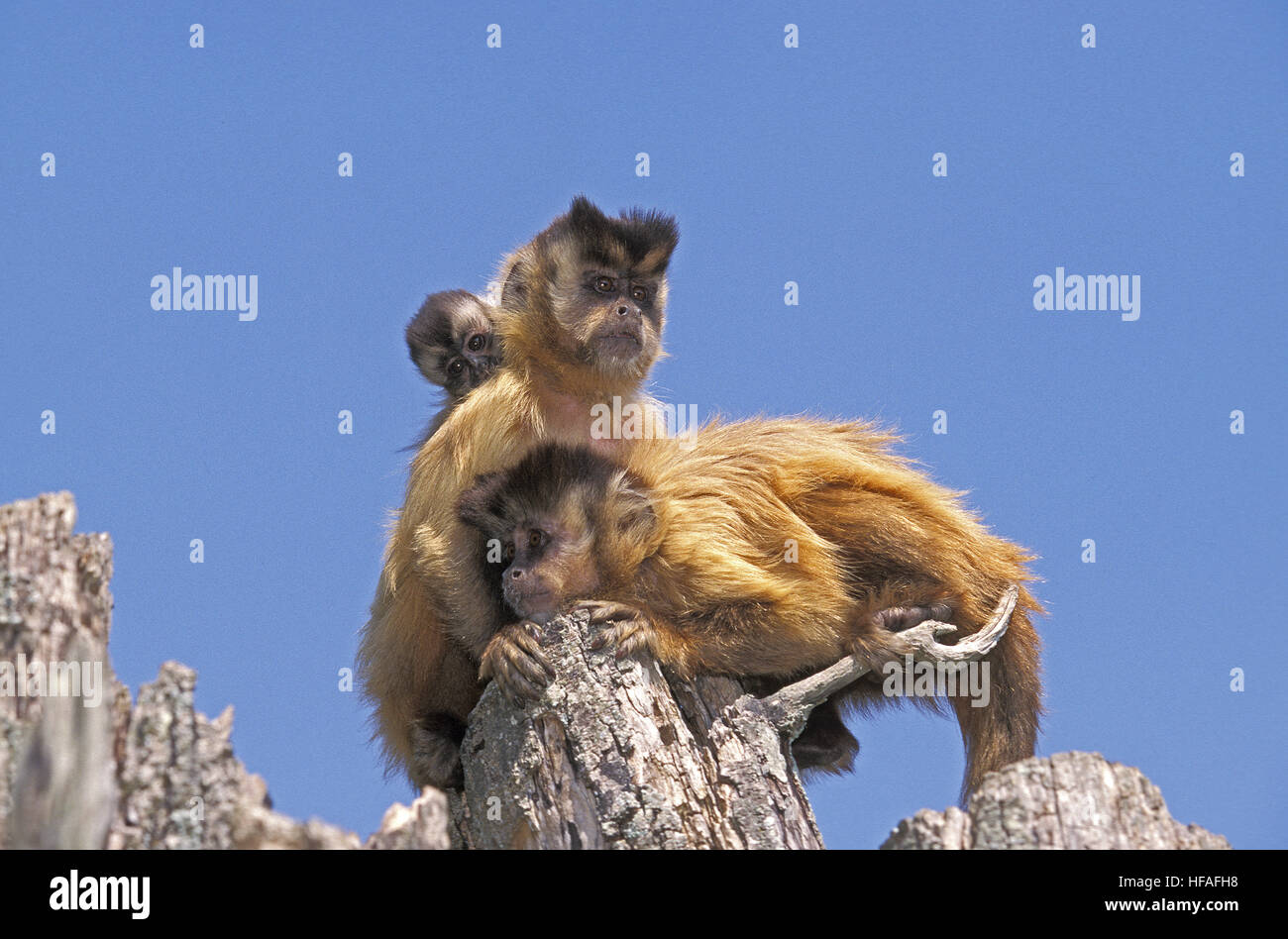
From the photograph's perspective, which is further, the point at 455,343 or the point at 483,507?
the point at 455,343

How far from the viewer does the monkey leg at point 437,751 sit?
883 cm

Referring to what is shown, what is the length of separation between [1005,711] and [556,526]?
124 inches

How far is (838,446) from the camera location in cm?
970

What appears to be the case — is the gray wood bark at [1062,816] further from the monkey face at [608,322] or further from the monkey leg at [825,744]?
the monkey face at [608,322]

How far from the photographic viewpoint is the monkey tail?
8867 millimetres

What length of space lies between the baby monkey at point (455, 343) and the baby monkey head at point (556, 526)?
1.94 meters

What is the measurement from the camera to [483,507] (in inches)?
349

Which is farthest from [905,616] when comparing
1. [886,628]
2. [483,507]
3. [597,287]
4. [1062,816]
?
[597,287]

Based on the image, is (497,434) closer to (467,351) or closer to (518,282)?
(467,351)

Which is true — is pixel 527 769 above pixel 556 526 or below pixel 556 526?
below

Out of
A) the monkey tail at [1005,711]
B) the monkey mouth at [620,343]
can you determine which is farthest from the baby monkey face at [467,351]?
the monkey tail at [1005,711]

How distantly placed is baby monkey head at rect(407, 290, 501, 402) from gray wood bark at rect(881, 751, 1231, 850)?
555cm

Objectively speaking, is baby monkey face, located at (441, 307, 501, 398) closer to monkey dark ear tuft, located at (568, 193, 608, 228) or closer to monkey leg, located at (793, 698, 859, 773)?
monkey dark ear tuft, located at (568, 193, 608, 228)
